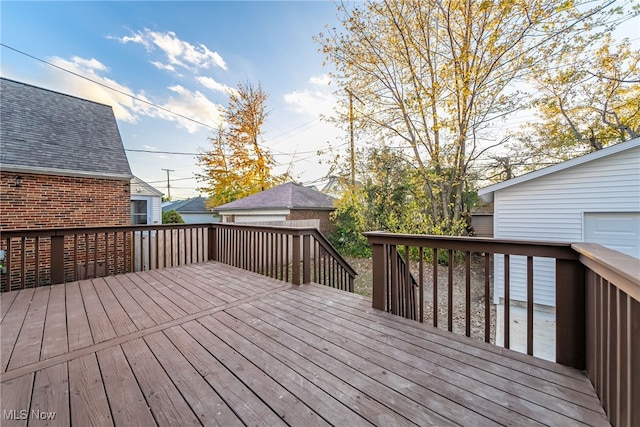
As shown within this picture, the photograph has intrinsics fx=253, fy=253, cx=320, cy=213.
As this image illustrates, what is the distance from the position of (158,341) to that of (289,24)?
25.6ft

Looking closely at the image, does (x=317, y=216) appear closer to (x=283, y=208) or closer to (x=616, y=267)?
(x=283, y=208)

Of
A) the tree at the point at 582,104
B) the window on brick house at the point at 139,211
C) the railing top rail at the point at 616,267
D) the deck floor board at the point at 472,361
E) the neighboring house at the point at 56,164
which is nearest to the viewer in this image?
the railing top rail at the point at 616,267

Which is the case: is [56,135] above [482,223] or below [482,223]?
above

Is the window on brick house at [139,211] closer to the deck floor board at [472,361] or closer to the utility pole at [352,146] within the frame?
the utility pole at [352,146]

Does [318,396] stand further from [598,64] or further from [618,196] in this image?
[598,64]

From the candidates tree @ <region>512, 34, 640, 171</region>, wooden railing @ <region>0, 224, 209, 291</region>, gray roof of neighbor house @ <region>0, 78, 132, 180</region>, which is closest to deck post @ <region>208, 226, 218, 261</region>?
wooden railing @ <region>0, 224, 209, 291</region>

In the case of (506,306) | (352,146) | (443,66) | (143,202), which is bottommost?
(506,306)

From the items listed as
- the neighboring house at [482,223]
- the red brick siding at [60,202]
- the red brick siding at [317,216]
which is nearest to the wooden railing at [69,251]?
the red brick siding at [60,202]

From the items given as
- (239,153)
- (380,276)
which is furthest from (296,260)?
(239,153)

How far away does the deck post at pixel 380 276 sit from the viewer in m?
2.58

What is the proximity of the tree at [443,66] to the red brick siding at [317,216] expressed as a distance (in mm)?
4061

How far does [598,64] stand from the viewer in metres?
6.19

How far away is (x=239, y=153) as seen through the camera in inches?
568

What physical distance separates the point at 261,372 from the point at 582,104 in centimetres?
1057
